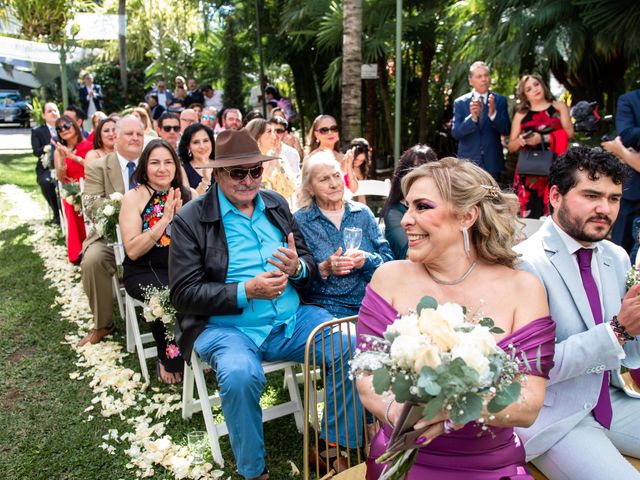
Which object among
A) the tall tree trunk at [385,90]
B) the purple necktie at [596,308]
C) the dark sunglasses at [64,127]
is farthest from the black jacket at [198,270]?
the tall tree trunk at [385,90]

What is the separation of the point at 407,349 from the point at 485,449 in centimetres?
74

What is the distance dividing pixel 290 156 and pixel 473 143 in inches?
86.0

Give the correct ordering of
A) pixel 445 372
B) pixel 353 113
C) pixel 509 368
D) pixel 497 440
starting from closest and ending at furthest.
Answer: pixel 445 372
pixel 509 368
pixel 497 440
pixel 353 113

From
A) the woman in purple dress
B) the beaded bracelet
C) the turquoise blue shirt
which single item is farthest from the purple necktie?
the turquoise blue shirt

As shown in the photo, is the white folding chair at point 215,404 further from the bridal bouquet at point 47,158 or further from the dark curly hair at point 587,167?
the bridal bouquet at point 47,158

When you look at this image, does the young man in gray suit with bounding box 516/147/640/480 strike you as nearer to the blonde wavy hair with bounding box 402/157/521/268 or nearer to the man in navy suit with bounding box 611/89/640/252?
the blonde wavy hair with bounding box 402/157/521/268

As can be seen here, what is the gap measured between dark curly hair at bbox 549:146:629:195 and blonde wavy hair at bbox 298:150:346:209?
1747 mm

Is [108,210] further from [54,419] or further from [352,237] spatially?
[352,237]

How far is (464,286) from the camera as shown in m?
2.41

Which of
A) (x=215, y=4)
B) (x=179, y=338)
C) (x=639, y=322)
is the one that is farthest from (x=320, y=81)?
(x=639, y=322)

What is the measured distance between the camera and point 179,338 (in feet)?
12.0

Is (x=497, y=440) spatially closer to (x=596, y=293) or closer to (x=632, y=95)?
(x=596, y=293)

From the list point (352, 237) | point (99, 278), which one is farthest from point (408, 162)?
point (99, 278)

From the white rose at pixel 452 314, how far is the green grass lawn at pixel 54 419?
6.83ft
